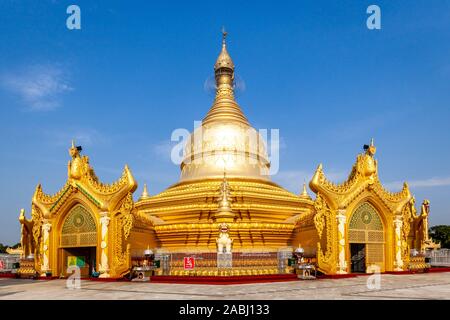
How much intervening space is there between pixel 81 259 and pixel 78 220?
290 centimetres

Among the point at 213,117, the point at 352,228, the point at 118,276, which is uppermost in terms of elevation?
the point at 213,117

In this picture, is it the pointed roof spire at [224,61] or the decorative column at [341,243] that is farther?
the pointed roof spire at [224,61]

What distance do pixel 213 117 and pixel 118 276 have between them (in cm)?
1750

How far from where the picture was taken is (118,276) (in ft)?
77.0

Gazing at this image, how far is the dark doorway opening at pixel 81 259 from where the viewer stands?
87.6 feet

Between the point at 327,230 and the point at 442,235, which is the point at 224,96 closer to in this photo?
the point at 327,230

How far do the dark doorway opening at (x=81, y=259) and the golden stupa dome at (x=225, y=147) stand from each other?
1000 centimetres

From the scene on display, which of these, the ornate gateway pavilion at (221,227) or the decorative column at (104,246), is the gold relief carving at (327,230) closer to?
the ornate gateway pavilion at (221,227)

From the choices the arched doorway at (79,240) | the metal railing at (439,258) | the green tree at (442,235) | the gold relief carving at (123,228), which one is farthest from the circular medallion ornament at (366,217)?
the green tree at (442,235)

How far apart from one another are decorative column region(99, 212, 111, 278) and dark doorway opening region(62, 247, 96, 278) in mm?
3862

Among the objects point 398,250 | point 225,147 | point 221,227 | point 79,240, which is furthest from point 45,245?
point 398,250

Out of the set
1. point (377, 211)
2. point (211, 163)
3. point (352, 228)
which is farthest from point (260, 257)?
point (211, 163)

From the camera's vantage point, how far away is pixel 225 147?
3550 cm
